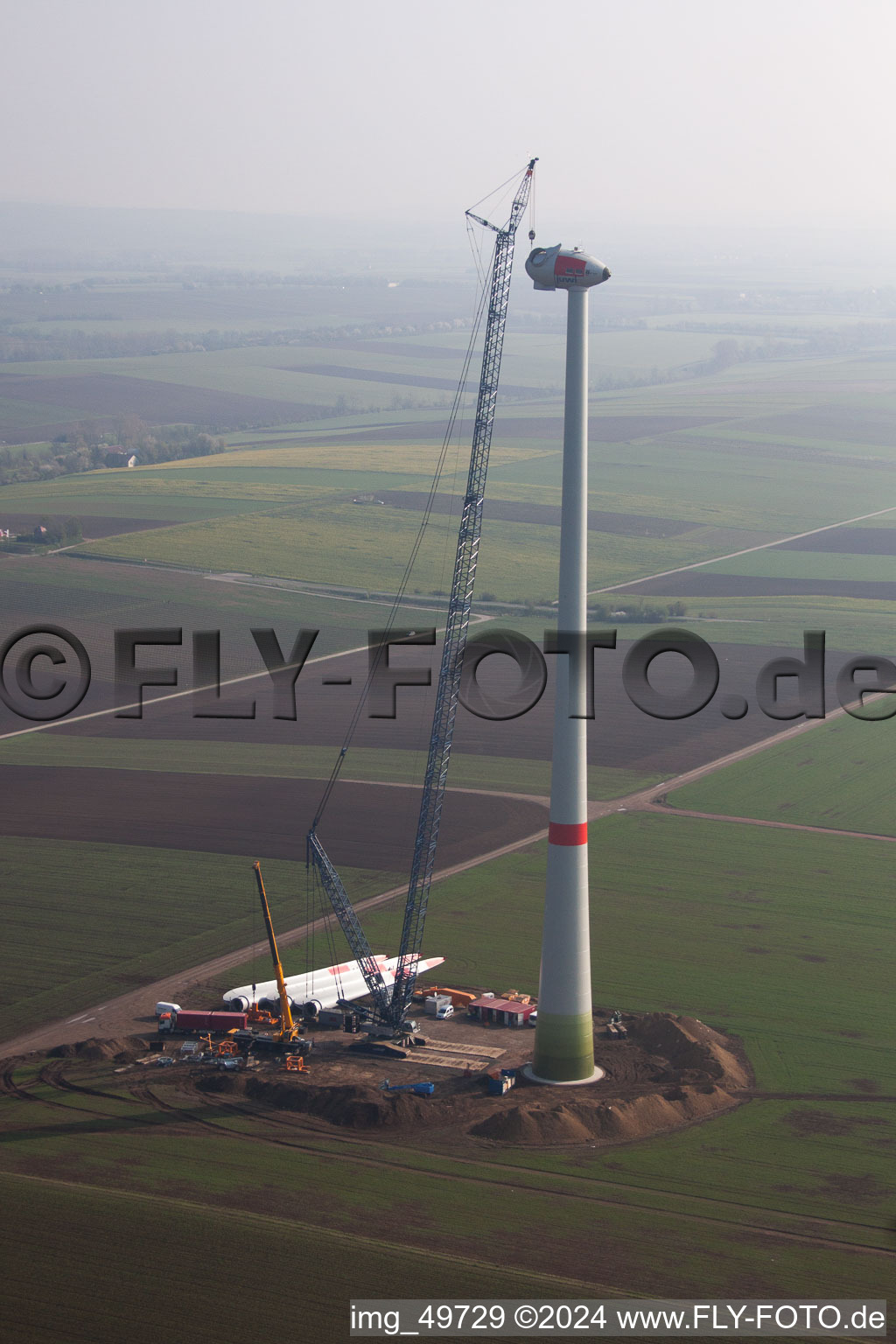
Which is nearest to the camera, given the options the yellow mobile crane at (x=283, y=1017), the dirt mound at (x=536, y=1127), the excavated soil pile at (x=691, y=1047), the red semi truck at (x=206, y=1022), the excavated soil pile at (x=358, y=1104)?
the dirt mound at (x=536, y=1127)

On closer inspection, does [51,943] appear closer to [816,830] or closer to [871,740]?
[816,830]

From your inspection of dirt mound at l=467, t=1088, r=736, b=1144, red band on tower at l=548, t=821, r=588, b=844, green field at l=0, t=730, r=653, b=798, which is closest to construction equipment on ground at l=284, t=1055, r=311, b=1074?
dirt mound at l=467, t=1088, r=736, b=1144

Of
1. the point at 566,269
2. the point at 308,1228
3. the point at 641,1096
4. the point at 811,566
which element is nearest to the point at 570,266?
the point at 566,269

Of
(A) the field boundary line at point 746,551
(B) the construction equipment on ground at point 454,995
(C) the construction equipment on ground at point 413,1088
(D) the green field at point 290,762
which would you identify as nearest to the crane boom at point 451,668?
(B) the construction equipment on ground at point 454,995

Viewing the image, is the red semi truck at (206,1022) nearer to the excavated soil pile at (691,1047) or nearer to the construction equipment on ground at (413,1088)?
the construction equipment on ground at (413,1088)

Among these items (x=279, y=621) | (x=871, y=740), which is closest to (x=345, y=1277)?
(x=871, y=740)
